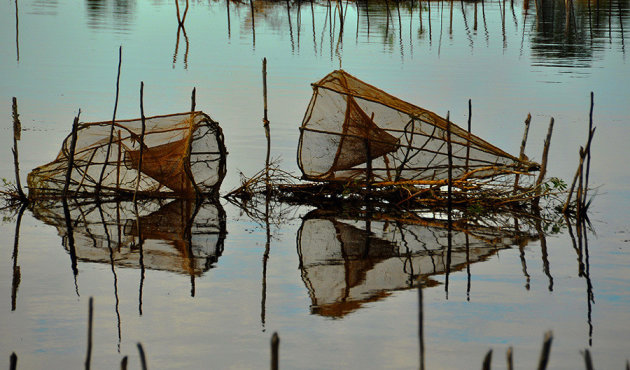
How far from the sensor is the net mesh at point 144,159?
944cm

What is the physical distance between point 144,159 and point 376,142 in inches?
96.9

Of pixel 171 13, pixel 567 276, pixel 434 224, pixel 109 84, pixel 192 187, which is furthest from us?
pixel 171 13

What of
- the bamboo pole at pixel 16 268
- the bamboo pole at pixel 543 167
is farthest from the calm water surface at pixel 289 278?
the bamboo pole at pixel 543 167

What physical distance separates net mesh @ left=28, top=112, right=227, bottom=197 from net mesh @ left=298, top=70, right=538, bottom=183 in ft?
3.48

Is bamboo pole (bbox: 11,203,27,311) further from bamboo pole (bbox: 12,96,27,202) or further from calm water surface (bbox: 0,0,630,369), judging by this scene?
bamboo pole (bbox: 12,96,27,202)

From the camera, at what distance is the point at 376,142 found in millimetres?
9953

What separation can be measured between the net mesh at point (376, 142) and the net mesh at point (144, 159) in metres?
1.06

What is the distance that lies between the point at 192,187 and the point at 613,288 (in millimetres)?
4538

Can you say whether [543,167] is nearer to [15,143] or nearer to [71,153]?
[71,153]

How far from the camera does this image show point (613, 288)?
7.20 meters

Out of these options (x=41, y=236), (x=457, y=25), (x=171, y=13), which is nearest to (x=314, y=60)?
(x=457, y=25)

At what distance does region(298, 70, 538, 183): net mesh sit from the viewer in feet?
32.5

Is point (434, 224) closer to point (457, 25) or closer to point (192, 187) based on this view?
point (192, 187)

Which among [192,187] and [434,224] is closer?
[434,224]
